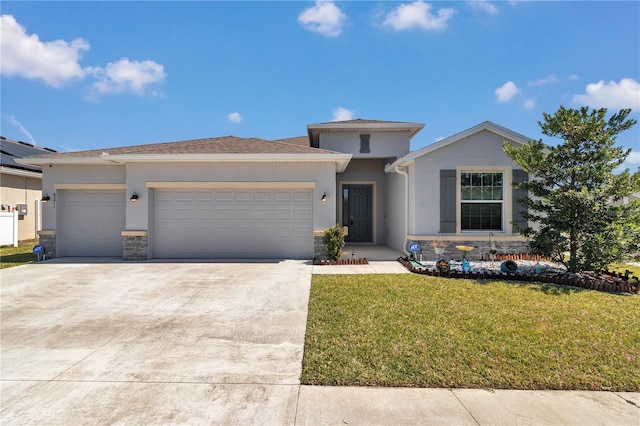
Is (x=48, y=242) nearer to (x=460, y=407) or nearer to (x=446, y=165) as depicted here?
(x=460, y=407)

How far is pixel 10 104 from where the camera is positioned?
1502 cm

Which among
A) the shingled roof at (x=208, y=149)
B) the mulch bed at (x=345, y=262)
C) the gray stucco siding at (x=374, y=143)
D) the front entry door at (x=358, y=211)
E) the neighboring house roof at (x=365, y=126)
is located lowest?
the mulch bed at (x=345, y=262)

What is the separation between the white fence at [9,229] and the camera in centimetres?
1334

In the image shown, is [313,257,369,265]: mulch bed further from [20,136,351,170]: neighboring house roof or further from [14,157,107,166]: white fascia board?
[14,157,107,166]: white fascia board

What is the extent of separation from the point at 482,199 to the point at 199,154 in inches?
357

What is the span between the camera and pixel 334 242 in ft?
31.1

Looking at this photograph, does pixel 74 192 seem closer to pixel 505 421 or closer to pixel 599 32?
pixel 505 421

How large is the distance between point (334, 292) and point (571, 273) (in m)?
5.84

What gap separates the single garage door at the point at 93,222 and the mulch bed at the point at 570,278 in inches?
393

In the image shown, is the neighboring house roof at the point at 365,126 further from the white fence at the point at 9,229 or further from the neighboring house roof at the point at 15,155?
the white fence at the point at 9,229

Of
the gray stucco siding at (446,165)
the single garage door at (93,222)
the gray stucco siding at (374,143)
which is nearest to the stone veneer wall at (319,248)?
the gray stucco siding at (446,165)

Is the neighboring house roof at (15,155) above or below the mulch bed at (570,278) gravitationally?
above

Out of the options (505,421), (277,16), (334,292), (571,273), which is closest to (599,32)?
(571,273)

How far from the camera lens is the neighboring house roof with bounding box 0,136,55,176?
46.8 feet
